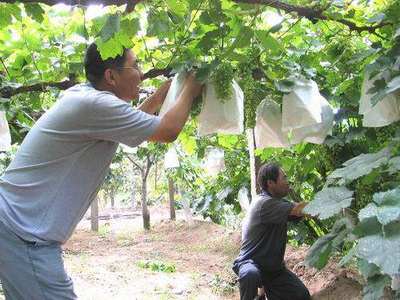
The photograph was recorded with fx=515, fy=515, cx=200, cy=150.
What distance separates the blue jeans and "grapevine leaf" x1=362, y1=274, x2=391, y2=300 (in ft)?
3.71

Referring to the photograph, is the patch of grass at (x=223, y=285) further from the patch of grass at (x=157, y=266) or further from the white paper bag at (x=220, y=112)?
the white paper bag at (x=220, y=112)

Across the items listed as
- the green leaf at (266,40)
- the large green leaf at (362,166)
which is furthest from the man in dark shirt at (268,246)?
the large green leaf at (362,166)

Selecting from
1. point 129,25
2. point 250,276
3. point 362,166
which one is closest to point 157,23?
point 129,25

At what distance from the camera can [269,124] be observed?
2803 mm

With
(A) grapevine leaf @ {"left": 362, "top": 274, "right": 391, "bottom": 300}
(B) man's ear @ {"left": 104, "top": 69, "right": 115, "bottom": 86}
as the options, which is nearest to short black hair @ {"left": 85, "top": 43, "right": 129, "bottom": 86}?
(B) man's ear @ {"left": 104, "top": 69, "right": 115, "bottom": 86}

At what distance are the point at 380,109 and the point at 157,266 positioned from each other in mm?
7633

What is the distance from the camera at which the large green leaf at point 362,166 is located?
1.90 meters

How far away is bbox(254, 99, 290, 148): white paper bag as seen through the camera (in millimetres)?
2770

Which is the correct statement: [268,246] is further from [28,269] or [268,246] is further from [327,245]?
[28,269]

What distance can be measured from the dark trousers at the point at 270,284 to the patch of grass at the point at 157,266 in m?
4.88

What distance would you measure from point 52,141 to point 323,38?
1902 millimetres

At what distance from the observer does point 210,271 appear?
9039 millimetres

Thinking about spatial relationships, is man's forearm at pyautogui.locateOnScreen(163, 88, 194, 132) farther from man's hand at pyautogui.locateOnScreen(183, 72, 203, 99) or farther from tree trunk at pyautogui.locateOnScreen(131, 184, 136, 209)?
tree trunk at pyautogui.locateOnScreen(131, 184, 136, 209)

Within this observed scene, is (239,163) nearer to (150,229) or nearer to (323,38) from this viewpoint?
(323,38)
